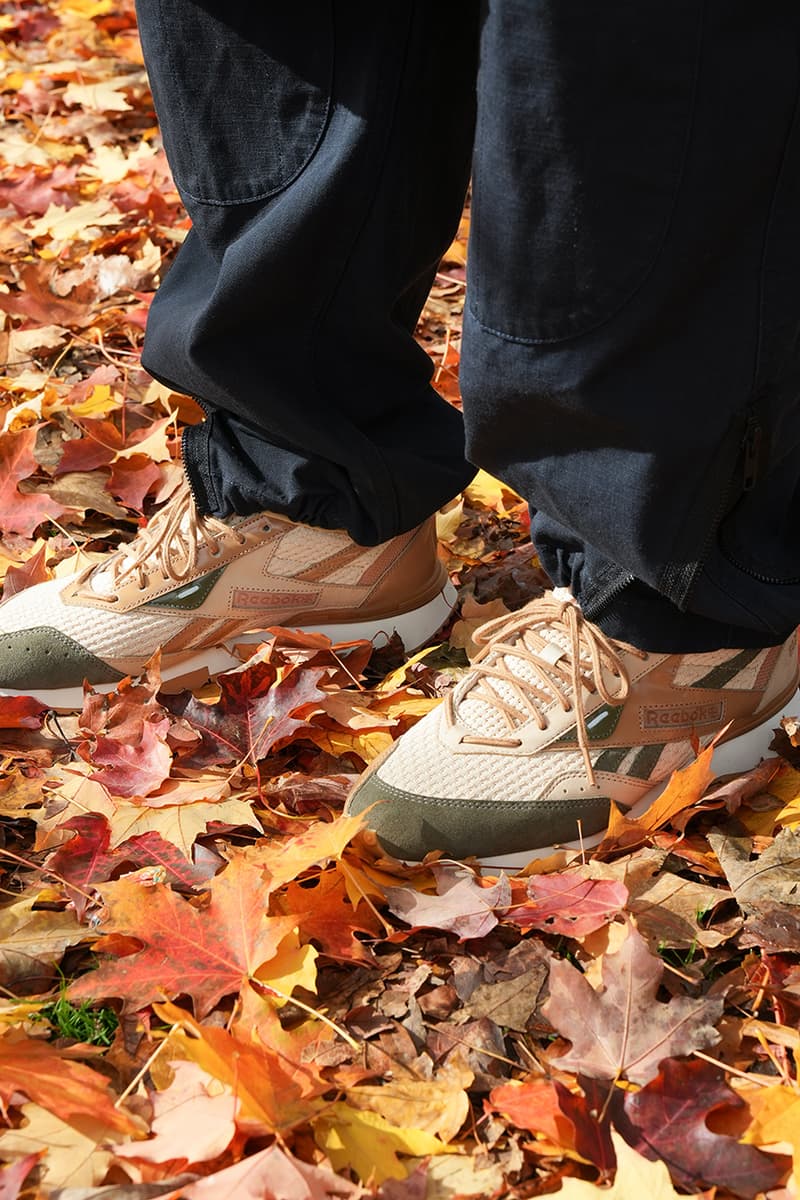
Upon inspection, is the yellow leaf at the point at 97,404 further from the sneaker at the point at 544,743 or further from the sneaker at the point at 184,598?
the sneaker at the point at 544,743

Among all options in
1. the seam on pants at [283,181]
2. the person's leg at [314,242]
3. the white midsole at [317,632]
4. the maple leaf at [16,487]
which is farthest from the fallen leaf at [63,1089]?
the maple leaf at [16,487]

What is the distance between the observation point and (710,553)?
3.37ft

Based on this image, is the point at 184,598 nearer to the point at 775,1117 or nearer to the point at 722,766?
the point at 722,766

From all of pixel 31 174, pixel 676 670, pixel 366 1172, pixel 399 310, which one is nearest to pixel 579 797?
pixel 676 670

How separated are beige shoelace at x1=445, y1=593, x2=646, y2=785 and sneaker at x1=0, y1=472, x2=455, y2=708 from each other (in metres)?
0.30

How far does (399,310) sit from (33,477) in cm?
85

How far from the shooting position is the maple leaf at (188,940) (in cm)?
97

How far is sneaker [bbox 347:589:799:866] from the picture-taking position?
1.15 meters

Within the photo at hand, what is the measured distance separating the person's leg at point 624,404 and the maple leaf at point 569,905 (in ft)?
0.27

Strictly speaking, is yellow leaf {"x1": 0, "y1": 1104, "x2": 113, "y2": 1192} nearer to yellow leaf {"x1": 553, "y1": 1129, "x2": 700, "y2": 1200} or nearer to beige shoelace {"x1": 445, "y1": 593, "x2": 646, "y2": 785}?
yellow leaf {"x1": 553, "y1": 1129, "x2": 700, "y2": 1200}

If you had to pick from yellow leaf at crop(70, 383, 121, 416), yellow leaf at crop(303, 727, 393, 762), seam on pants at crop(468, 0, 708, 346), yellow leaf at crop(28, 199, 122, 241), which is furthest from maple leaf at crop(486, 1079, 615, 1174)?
yellow leaf at crop(28, 199, 122, 241)

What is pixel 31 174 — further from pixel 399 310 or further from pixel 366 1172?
pixel 366 1172
